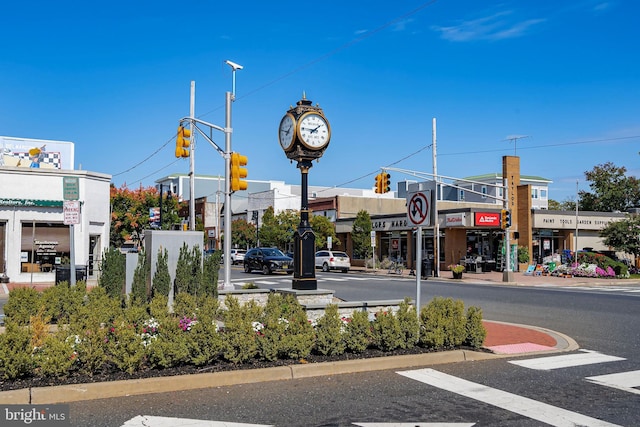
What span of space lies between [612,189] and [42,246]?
6276cm

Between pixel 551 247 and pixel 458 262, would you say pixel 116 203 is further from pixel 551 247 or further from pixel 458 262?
pixel 551 247

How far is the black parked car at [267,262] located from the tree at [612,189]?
47232 mm

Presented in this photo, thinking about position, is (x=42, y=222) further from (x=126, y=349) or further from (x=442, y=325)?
(x=442, y=325)

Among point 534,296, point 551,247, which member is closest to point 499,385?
point 534,296

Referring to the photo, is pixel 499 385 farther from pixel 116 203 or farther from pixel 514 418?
pixel 116 203

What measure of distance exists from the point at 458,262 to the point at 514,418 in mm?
40626

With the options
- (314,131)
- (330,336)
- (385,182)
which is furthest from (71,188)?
(385,182)

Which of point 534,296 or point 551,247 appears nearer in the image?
point 534,296

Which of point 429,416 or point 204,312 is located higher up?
point 204,312

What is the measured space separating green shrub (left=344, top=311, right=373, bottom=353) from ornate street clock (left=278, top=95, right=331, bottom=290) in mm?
3927

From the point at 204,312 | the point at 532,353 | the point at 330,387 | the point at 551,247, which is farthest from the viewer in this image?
the point at 551,247

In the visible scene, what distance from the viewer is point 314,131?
44.0 ft

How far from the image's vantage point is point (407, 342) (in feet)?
30.6

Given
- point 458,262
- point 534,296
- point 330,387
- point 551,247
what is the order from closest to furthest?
point 330,387 < point 534,296 < point 458,262 < point 551,247
